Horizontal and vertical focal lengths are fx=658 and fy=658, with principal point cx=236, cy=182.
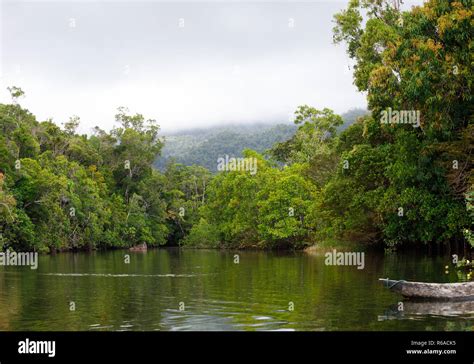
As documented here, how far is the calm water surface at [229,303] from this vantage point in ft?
58.2

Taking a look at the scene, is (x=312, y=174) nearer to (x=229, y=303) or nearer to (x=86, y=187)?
(x=86, y=187)

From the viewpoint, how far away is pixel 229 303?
22.5 m

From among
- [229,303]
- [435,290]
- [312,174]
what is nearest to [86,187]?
[312,174]

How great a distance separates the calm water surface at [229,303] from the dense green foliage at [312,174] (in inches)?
275

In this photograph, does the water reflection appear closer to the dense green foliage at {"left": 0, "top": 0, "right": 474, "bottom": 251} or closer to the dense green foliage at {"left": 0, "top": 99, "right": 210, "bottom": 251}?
the dense green foliage at {"left": 0, "top": 0, "right": 474, "bottom": 251}

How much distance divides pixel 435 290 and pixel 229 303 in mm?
6816

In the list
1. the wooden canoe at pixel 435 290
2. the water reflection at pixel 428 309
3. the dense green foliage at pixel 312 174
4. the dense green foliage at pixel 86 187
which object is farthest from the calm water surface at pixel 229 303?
the dense green foliage at pixel 86 187

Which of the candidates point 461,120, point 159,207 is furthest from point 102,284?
point 159,207

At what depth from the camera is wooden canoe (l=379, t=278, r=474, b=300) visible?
21.1 meters

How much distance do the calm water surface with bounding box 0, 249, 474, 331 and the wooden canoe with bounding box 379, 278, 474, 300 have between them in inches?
15.9

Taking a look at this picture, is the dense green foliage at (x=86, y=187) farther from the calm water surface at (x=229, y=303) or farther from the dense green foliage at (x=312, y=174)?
the calm water surface at (x=229, y=303)

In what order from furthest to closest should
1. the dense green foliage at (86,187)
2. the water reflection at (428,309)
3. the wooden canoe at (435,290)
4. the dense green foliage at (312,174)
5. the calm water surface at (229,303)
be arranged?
the dense green foliage at (86,187) < the dense green foliage at (312,174) < the wooden canoe at (435,290) < the water reflection at (428,309) < the calm water surface at (229,303)

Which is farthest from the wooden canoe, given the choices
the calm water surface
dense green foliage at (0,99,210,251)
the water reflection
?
dense green foliage at (0,99,210,251)
